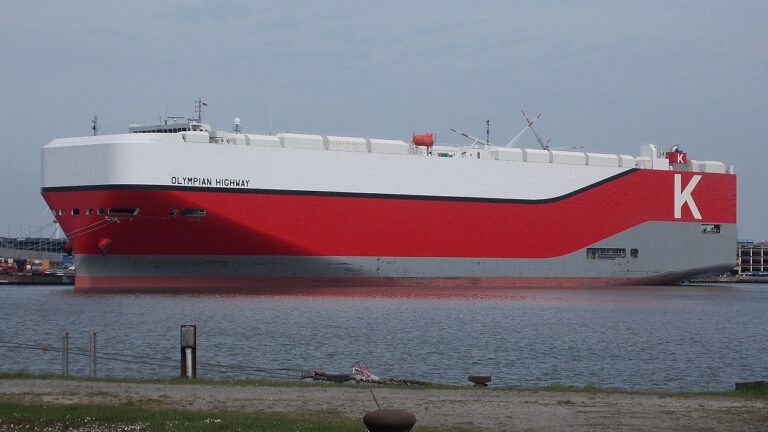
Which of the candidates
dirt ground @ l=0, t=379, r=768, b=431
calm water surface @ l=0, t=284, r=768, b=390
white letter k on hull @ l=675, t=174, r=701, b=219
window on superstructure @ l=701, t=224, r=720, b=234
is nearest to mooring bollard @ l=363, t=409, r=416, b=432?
A: dirt ground @ l=0, t=379, r=768, b=431

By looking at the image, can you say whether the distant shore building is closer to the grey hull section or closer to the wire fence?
the grey hull section

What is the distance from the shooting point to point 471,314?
116 ft

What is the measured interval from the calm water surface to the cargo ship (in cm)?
280

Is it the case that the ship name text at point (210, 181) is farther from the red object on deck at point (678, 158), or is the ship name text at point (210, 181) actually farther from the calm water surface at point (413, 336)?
the red object on deck at point (678, 158)

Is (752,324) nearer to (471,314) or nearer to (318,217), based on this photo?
(471,314)

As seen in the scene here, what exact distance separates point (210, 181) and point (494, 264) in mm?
16067

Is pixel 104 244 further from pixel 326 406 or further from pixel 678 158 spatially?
pixel 678 158

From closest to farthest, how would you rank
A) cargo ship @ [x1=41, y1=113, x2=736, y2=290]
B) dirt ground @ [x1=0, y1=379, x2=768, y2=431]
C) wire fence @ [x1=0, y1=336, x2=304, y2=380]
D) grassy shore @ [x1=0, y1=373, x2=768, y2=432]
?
grassy shore @ [x1=0, y1=373, x2=768, y2=432]
dirt ground @ [x1=0, y1=379, x2=768, y2=431]
wire fence @ [x1=0, y1=336, x2=304, y2=380]
cargo ship @ [x1=41, y1=113, x2=736, y2=290]

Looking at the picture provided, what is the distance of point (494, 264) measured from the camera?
5228 cm

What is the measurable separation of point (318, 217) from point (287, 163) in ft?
9.48

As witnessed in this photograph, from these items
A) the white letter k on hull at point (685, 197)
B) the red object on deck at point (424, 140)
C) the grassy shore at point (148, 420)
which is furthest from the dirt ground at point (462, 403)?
the white letter k on hull at point (685, 197)

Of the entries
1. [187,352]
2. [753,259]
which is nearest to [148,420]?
[187,352]

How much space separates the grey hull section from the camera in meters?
43.2

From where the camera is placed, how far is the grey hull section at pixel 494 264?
4319 centimetres
